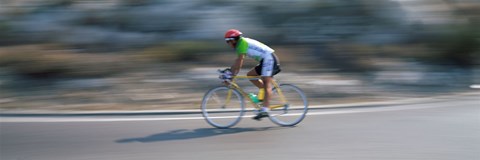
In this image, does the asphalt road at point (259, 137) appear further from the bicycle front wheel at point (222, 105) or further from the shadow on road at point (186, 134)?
the bicycle front wheel at point (222, 105)

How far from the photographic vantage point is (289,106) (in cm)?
845

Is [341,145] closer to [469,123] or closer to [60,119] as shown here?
[469,123]

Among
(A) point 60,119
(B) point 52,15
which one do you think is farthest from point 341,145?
(B) point 52,15

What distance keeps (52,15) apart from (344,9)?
933 centimetres

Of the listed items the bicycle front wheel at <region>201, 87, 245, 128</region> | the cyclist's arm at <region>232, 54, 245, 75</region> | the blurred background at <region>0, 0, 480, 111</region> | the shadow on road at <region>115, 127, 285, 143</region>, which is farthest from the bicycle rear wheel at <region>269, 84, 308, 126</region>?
the blurred background at <region>0, 0, 480, 111</region>

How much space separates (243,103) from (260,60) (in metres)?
0.74

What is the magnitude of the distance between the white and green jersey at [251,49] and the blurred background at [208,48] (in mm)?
2564

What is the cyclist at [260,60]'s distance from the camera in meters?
7.90

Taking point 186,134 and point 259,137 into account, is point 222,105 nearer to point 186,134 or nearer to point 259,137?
point 186,134

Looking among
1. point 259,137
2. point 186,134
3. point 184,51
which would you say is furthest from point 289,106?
point 184,51

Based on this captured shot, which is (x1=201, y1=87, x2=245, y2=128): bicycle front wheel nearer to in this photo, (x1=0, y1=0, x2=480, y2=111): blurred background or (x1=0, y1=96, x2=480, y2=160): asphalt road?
(x1=0, y1=96, x2=480, y2=160): asphalt road

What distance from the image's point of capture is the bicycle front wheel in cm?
841

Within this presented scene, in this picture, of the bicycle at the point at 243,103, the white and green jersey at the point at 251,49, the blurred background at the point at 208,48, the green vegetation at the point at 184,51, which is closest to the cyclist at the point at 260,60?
the white and green jersey at the point at 251,49

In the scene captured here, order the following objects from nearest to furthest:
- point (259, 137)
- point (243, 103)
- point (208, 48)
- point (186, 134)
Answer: point (259, 137)
point (186, 134)
point (243, 103)
point (208, 48)
